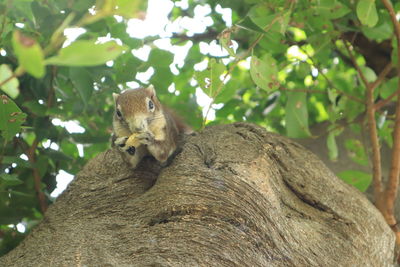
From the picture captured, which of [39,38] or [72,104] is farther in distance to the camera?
[72,104]

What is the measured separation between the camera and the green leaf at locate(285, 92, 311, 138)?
294 cm

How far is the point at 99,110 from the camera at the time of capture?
132 inches

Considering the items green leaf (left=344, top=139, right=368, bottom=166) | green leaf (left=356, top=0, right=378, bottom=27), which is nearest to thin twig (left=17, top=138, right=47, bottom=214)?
green leaf (left=356, top=0, right=378, bottom=27)

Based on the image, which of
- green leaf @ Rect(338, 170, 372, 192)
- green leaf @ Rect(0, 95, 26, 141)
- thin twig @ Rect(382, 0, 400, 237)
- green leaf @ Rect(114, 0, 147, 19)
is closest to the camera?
green leaf @ Rect(114, 0, 147, 19)

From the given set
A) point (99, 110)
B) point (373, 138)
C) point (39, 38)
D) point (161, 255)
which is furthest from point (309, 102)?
point (161, 255)

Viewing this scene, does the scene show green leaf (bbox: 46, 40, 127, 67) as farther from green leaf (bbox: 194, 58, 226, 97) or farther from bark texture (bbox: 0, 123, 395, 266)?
green leaf (bbox: 194, 58, 226, 97)

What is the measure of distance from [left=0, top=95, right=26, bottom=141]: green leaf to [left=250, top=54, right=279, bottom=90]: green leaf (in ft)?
3.03

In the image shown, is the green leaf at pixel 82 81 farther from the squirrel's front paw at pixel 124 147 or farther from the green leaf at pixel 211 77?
the green leaf at pixel 211 77

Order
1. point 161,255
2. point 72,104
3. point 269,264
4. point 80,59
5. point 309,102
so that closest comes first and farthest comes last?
point 80,59, point 161,255, point 269,264, point 72,104, point 309,102

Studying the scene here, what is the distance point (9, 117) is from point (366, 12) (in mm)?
1545

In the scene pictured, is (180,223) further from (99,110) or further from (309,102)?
(309,102)

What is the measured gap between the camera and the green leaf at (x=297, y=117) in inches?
116

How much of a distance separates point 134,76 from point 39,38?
513 mm

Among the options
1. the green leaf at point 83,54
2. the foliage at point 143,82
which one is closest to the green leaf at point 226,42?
the foliage at point 143,82
